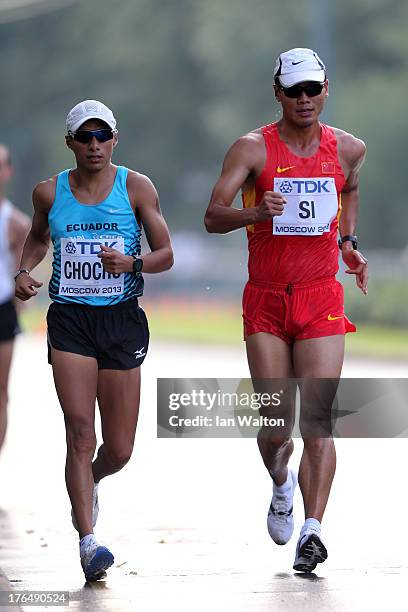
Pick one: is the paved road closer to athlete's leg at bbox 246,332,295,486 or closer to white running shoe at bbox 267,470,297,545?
white running shoe at bbox 267,470,297,545

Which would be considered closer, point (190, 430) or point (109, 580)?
point (109, 580)

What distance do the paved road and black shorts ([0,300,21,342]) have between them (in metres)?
1.03

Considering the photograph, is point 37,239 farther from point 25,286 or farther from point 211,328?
point 211,328

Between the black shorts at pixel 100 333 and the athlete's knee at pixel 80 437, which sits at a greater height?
the black shorts at pixel 100 333

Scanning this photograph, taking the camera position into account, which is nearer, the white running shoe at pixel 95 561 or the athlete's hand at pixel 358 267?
the white running shoe at pixel 95 561

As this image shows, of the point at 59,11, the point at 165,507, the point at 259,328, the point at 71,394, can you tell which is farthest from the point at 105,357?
the point at 59,11

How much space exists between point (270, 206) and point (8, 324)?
3.16 m

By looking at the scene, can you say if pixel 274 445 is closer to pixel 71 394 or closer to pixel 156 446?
pixel 71 394

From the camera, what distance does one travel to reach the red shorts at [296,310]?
7645 millimetres

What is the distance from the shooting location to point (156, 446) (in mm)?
13188

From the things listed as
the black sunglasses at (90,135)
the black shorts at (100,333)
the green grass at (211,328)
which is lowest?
the green grass at (211,328)

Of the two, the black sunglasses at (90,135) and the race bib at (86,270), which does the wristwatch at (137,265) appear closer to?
the race bib at (86,270)


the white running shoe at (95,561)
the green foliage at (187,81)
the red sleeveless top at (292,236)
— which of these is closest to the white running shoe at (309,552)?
the white running shoe at (95,561)

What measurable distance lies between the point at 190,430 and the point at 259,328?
0.73 metres
